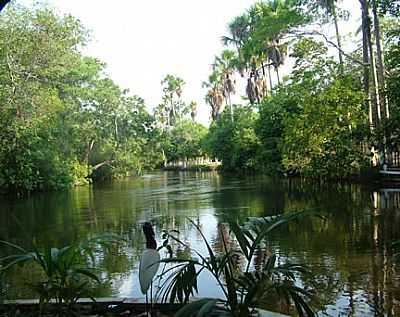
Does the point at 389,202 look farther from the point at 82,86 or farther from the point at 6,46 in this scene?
the point at 82,86

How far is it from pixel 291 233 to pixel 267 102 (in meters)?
24.9

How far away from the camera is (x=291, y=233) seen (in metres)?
10.6

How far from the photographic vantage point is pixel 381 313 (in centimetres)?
511

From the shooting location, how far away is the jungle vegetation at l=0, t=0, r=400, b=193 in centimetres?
2183

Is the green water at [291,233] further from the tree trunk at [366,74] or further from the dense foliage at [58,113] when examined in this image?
the dense foliage at [58,113]

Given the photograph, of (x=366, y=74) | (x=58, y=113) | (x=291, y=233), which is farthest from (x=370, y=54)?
(x=58, y=113)

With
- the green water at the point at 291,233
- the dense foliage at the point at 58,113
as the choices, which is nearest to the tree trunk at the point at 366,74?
the green water at the point at 291,233

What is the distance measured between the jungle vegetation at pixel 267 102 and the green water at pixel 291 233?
10.5 ft

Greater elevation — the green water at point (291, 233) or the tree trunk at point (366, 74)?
the tree trunk at point (366, 74)

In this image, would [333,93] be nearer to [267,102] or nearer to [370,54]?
[370,54]

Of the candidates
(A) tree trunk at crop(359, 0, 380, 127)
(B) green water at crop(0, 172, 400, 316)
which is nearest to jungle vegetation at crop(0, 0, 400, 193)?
(A) tree trunk at crop(359, 0, 380, 127)

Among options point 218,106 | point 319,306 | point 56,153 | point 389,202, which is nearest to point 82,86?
point 56,153

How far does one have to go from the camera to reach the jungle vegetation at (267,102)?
71.6 ft

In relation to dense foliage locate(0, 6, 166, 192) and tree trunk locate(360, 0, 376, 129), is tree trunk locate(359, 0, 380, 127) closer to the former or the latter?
tree trunk locate(360, 0, 376, 129)
